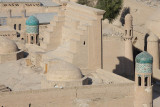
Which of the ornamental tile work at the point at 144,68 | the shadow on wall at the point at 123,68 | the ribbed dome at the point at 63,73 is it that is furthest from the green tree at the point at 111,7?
A: the ornamental tile work at the point at 144,68

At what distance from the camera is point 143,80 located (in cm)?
4275

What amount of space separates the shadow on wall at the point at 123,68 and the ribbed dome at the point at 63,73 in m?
9.60

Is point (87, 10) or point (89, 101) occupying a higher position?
point (87, 10)

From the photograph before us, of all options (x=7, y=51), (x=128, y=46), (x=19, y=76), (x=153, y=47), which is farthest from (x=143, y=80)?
(x=7, y=51)

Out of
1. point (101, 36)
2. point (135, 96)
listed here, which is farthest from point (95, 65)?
point (135, 96)

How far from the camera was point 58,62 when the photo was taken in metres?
44.8

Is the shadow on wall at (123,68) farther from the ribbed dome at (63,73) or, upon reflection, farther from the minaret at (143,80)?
the ribbed dome at (63,73)

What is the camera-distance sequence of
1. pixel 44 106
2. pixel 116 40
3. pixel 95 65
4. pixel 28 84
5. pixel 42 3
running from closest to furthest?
pixel 44 106, pixel 28 84, pixel 95 65, pixel 116 40, pixel 42 3

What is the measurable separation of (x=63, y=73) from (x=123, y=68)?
36.8 feet

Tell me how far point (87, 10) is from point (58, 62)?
634cm

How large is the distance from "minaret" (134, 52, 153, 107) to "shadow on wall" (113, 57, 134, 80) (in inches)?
354

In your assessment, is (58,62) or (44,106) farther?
(58,62)

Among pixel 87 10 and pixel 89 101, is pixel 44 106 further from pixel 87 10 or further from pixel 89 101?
pixel 87 10

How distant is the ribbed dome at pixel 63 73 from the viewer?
42.4 m
